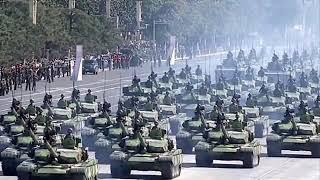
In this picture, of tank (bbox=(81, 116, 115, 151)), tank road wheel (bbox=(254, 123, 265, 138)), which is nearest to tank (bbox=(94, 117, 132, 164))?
tank (bbox=(81, 116, 115, 151))

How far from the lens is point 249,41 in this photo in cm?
16200

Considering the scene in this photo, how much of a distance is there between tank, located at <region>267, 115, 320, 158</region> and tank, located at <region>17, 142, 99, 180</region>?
10.6 metres

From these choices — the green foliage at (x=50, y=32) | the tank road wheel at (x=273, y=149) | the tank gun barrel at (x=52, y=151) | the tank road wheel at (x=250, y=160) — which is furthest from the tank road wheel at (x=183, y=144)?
the green foliage at (x=50, y=32)

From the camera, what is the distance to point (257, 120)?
55281mm

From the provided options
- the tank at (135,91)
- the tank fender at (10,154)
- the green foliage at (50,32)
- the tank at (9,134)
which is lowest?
the tank fender at (10,154)

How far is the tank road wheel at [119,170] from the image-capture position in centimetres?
4031

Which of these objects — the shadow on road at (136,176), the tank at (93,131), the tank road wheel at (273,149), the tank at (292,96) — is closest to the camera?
the shadow on road at (136,176)

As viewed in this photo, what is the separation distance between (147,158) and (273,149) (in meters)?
8.71

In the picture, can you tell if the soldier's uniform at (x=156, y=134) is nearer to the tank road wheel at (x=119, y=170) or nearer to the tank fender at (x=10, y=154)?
the tank road wheel at (x=119, y=170)

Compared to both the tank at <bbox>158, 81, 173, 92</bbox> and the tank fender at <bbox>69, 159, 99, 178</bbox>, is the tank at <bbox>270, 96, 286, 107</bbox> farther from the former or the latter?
the tank fender at <bbox>69, 159, 99, 178</bbox>

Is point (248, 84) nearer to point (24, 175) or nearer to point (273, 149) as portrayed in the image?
point (273, 149)

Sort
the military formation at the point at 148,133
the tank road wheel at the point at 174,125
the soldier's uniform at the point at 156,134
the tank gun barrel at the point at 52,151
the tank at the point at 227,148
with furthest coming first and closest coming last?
the tank road wheel at the point at 174,125
the tank at the point at 227,148
the soldier's uniform at the point at 156,134
the military formation at the point at 148,133
the tank gun barrel at the point at 52,151

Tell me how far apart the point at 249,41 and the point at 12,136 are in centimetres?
11904

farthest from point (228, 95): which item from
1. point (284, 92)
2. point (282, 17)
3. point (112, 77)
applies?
point (282, 17)
